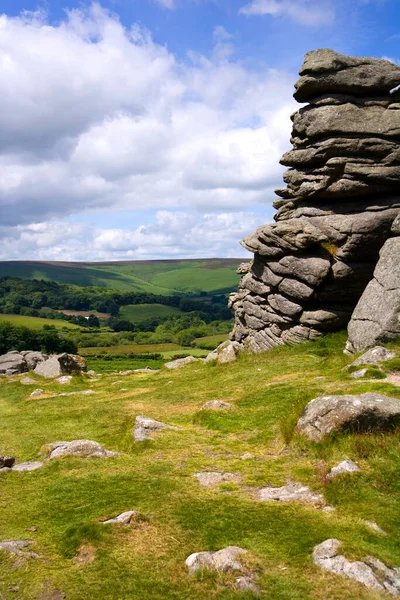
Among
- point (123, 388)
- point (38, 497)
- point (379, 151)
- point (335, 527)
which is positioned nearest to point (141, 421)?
point (38, 497)

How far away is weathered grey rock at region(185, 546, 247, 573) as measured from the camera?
29.0 ft

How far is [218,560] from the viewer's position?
9031 mm

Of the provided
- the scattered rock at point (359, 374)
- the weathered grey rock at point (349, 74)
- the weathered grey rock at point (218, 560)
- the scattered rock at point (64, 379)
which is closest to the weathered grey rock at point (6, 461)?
the weathered grey rock at point (218, 560)

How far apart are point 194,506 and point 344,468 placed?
14.1 ft

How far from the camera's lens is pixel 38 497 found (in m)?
13.0

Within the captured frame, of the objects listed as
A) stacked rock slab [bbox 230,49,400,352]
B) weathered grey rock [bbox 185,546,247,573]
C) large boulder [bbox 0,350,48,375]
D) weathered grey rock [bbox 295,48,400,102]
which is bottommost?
large boulder [bbox 0,350,48,375]

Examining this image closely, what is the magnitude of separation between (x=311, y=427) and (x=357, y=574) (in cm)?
647

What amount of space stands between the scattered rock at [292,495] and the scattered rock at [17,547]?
5.74 m

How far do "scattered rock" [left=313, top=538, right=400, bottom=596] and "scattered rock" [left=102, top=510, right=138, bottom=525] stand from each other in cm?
429

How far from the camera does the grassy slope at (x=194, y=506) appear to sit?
867 centimetres

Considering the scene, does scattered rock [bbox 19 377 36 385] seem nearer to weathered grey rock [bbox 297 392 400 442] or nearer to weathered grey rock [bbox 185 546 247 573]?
weathered grey rock [bbox 297 392 400 442]

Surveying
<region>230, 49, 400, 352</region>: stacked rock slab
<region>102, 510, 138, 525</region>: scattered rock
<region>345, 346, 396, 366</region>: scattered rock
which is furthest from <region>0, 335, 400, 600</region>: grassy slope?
<region>230, 49, 400, 352</region>: stacked rock slab

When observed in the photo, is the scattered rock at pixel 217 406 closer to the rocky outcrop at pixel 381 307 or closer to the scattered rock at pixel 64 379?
the rocky outcrop at pixel 381 307

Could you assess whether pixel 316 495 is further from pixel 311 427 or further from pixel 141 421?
pixel 141 421
